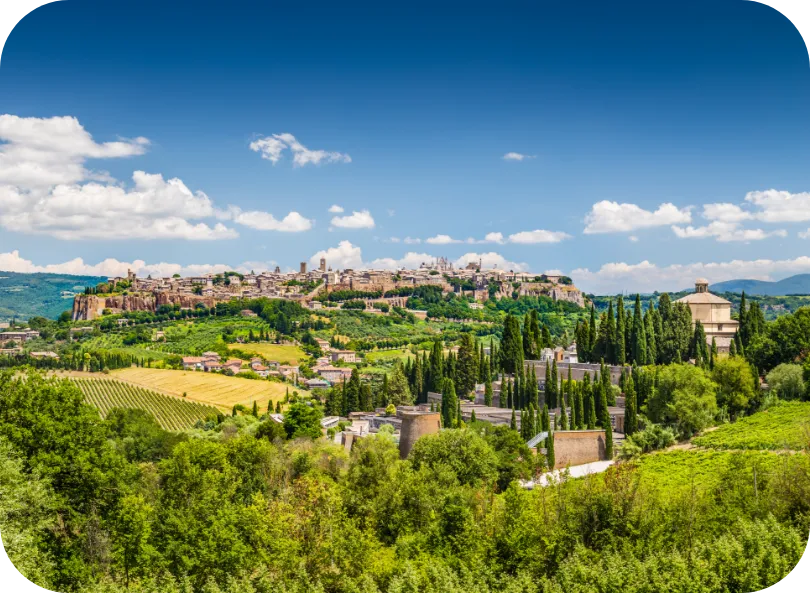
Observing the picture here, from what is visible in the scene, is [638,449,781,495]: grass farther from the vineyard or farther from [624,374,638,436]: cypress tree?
the vineyard

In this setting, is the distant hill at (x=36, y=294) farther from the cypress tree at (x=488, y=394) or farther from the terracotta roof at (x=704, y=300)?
the terracotta roof at (x=704, y=300)

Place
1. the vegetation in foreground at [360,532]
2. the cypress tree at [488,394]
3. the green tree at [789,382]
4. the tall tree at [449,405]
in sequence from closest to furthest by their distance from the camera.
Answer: the vegetation in foreground at [360,532] → the green tree at [789,382] → the tall tree at [449,405] → the cypress tree at [488,394]

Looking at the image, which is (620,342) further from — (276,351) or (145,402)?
(276,351)

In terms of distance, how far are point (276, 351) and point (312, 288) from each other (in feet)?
111

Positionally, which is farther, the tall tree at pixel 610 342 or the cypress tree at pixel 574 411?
the tall tree at pixel 610 342

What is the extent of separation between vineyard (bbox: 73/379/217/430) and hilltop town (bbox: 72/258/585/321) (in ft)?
117

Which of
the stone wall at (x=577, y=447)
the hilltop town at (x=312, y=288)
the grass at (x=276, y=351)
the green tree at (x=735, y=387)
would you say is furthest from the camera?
the hilltop town at (x=312, y=288)

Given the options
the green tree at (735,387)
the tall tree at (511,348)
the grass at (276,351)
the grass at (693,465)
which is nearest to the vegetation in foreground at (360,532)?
the grass at (693,465)

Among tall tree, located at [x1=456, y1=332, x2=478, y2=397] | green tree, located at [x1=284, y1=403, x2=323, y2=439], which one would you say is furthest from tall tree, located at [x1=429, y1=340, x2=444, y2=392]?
green tree, located at [x1=284, y1=403, x2=323, y2=439]

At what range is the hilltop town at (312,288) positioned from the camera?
8475 cm

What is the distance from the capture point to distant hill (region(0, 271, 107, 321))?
5844 cm

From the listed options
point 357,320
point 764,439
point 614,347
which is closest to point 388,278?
point 357,320

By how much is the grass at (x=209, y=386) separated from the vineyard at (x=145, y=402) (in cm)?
138

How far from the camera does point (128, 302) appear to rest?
84.2 m
